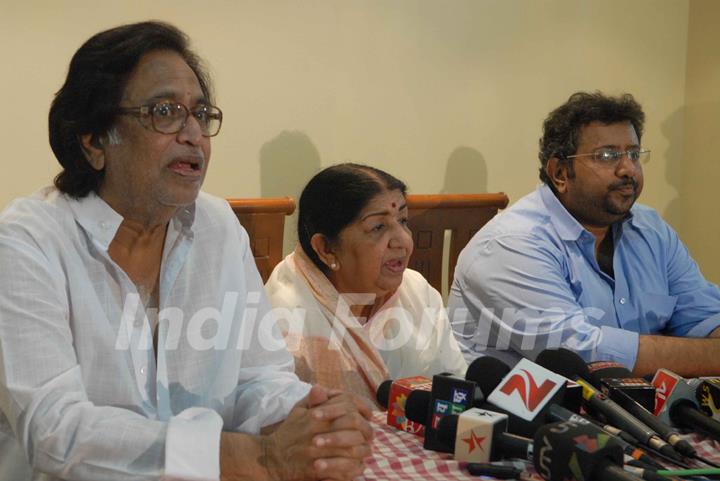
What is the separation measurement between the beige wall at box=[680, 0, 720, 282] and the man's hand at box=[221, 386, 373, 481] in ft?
12.0

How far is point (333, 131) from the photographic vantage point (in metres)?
3.82

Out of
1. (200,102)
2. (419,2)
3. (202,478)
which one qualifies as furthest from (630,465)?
(419,2)

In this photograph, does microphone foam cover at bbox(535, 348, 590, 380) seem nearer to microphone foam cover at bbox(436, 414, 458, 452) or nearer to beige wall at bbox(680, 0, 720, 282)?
microphone foam cover at bbox(436, 414, 458, 452)

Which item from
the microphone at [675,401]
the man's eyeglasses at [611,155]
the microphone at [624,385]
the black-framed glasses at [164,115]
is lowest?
the microphone at [675,401]

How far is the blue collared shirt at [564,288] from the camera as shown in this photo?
2.72 metres

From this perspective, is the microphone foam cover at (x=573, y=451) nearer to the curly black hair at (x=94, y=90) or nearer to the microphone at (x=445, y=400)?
the microphone at (x=445, y=400)

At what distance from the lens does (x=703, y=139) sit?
4.72 m

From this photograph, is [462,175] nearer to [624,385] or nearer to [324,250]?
[324,250]

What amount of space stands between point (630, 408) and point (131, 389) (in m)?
0.94

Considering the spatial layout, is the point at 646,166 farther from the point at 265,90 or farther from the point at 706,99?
the point at 265,90

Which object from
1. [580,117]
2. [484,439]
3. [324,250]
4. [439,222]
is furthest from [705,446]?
[439,222]

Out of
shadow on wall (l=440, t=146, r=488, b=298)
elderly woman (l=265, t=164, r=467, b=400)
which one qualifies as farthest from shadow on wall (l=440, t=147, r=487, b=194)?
elderly woman (l=265, t=164, r=467, b=400)

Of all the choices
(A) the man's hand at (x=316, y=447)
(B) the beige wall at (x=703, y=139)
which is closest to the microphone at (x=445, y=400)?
(A) the man's hand at (x=316, y=447)

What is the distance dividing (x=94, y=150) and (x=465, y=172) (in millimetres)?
2595
